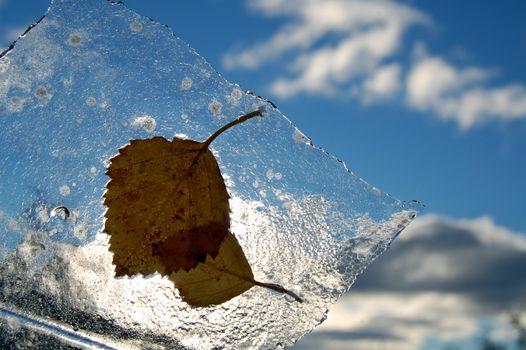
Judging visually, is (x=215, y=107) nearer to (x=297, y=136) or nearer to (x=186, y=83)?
(x=186, y=83)

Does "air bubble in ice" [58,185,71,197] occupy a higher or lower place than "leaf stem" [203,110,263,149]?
lower

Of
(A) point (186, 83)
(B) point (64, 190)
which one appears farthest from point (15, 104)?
(A) point (186, 83)

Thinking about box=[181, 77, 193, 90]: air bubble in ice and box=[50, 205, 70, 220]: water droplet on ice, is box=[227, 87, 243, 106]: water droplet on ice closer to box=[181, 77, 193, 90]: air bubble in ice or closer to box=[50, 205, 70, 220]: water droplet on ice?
box=[181, 77, 193, 90]: air bubble in ice

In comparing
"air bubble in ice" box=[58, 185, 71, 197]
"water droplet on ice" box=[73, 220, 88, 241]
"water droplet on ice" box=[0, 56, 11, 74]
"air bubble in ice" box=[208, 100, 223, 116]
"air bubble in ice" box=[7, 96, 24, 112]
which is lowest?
"water droplet on ice" box=[73, 220, 88, 241]

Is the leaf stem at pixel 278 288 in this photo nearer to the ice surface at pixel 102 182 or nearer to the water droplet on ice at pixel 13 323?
the ice surface at pixel 102 182

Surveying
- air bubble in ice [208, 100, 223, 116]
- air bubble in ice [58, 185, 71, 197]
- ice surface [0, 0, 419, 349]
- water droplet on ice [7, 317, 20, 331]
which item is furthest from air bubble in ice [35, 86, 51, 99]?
water droplet on ice [7, 317, 20, 331]

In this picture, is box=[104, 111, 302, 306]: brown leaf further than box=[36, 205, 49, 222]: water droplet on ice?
No
